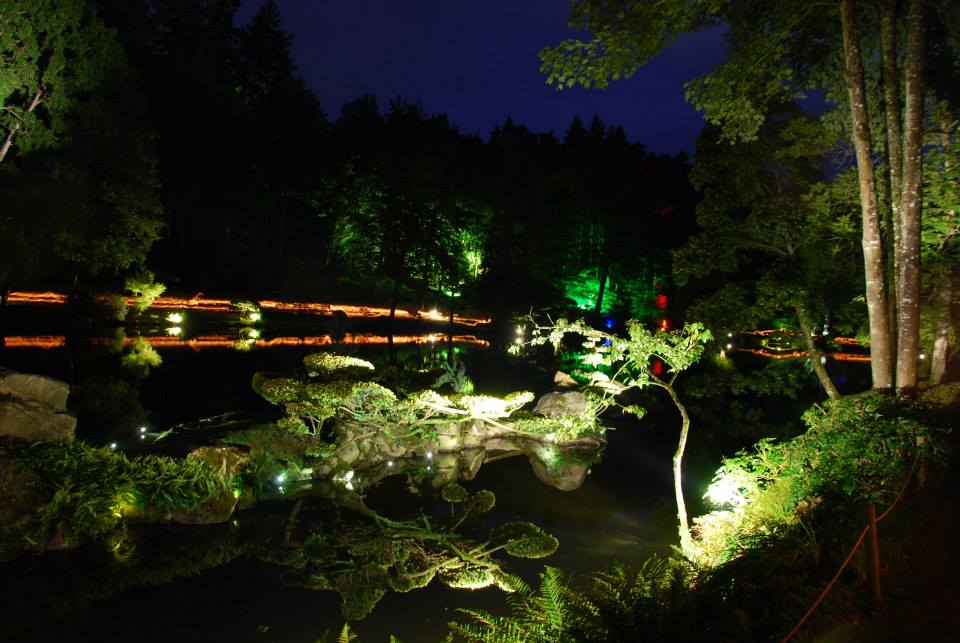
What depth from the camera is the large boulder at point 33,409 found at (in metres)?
7.18

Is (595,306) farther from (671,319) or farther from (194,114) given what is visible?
(194,114)

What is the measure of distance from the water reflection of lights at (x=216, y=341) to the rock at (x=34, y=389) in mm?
14168

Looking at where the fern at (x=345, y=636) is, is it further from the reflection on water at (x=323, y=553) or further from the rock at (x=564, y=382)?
the rock at (x=564, y=382)

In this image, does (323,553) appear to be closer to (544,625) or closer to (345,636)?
(345,636)

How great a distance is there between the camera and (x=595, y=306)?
3778 centimetres

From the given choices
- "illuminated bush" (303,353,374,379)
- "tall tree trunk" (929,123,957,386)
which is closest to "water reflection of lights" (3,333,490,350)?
"illuminated bush" (303,353,374,379)

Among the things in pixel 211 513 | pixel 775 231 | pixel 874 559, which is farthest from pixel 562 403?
pixel 874 559

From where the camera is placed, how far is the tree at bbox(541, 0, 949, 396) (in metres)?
6.18

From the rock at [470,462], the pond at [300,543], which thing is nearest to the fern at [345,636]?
the pond at [300,543]

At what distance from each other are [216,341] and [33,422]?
18.0 metres

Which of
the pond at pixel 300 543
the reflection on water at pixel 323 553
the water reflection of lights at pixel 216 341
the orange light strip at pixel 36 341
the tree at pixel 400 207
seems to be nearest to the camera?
the pond at pixel 300 543

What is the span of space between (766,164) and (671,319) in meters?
25.1

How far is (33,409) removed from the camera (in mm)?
7410

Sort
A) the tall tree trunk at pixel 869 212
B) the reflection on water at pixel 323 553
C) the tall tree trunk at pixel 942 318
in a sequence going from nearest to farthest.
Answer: the reflection on water at pixel 323 553
the tall tree trunk at pixel 869 212
the tall tree trunk at pixel 942 318
